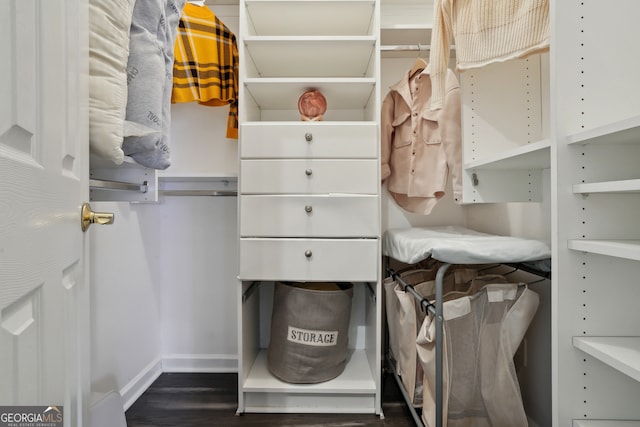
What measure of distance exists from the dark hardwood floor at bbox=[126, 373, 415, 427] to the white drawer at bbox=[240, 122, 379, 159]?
1101mm

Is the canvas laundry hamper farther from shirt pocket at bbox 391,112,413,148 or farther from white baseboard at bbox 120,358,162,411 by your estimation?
shirt pocket at bbox 391,112,413,148

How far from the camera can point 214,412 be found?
1633mm

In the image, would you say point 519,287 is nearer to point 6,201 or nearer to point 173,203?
point 6,201

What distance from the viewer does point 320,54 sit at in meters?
1.72

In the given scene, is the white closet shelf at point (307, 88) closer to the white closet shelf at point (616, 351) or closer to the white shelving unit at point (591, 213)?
the white shelving unit at point (591, 213)

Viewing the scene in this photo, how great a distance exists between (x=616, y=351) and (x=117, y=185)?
139cm

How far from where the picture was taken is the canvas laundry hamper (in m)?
1.64

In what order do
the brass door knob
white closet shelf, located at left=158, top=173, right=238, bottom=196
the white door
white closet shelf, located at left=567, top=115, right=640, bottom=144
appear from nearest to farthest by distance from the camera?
the white door → white closet shelf, located at left=567, top=115, right=640, bottom=144 → the brass door knob → white closet shelf, located at left=158, top=173, right=238, bottom=196

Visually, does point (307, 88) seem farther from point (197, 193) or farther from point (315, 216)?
point (197, 193)

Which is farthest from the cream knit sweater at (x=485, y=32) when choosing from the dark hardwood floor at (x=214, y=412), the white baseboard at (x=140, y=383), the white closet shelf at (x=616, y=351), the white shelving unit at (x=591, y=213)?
the white baseboard at (x=140, y=383)

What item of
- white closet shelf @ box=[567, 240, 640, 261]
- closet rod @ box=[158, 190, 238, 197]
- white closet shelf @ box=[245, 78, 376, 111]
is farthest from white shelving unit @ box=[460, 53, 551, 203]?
closet rod @ box=[158, 190, 238, 197]

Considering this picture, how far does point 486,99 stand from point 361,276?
2.70 feet

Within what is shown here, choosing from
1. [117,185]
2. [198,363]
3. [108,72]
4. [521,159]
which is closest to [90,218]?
[108,72]

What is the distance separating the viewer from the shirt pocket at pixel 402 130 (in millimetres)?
1832
